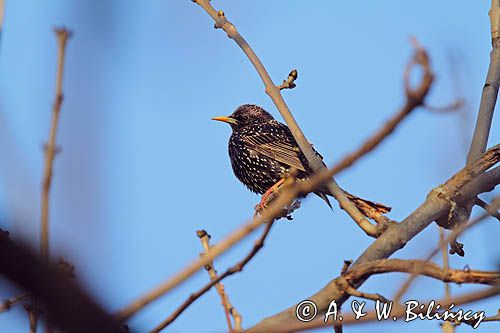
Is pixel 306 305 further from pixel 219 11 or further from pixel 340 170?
pixel 219 11

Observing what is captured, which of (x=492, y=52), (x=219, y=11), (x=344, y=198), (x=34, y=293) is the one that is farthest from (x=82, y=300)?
(x=492, y=52)

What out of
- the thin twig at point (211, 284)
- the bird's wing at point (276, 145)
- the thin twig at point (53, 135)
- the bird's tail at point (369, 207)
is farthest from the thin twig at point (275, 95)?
the bird's wing at point (276, 145)

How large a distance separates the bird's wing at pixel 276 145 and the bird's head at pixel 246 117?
46 centimetres

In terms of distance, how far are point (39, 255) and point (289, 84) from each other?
3350 millimetres

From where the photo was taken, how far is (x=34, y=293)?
77 centimetres

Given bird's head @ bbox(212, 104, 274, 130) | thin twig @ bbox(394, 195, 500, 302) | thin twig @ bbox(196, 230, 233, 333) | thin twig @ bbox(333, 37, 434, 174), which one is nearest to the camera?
thin twig @ bbox(333, 37, 434, 174)

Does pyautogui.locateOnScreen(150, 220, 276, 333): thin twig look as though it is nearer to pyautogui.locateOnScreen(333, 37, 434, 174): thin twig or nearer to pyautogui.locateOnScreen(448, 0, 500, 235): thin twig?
pyautogui.locateOnScreen(333, 37, 434, 174): thin twig

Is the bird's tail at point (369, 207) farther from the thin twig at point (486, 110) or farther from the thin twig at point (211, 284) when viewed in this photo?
the thin twig at point (211, 284)

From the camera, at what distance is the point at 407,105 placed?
104cm

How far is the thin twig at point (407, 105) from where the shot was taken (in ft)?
3.34

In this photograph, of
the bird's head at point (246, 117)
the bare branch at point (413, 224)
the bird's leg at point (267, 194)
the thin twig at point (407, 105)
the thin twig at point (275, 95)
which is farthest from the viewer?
the bird's head at point (246, 117)

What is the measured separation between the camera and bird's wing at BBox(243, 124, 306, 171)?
6840 mm

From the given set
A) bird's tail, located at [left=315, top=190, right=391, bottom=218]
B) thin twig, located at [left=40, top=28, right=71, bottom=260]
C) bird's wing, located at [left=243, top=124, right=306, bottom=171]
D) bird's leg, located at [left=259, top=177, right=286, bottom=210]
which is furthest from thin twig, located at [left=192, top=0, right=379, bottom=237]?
bird's wing, located at [left=243, top=124, right=306, bottom=171]

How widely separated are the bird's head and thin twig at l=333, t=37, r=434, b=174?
22.4 ft
